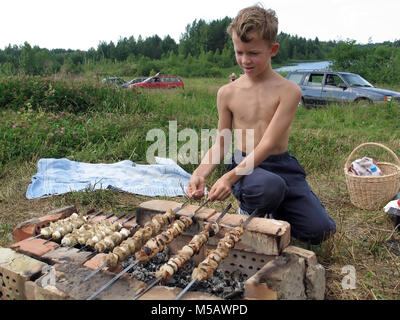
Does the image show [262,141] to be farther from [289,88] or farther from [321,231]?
[321,231]

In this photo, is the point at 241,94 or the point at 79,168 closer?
the point at 241,94

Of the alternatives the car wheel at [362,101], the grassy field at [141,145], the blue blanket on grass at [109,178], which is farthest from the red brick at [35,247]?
the car wheel at [362,101]

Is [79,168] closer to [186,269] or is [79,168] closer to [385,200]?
[186,269]

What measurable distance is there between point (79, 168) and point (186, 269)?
2899 millimetres

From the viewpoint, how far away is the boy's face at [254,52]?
7.47 ft

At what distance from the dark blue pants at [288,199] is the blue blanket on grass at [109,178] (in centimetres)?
138

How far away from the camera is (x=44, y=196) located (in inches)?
152

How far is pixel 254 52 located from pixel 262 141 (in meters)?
0.58

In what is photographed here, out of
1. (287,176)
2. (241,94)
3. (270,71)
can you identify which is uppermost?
(270,71)

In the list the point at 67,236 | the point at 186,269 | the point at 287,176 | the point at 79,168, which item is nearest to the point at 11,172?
the point at 79,168

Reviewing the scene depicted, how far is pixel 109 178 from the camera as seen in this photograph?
4340 mm

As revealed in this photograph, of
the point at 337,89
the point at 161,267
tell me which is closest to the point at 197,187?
the point at 161,267

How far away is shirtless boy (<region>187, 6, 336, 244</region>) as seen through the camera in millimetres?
2289

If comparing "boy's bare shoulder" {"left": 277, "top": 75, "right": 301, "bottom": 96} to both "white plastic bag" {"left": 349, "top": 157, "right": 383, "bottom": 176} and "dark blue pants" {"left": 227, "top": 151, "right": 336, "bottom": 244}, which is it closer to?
"dark blue pants" {"left": 227, "top": 151, "right": 336, "bottom": 244}
